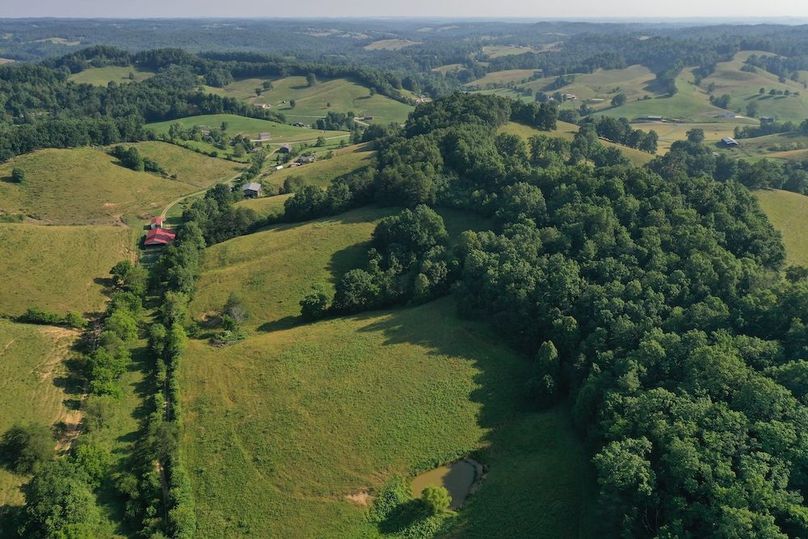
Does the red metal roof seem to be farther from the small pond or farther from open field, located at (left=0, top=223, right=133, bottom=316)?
the small pond

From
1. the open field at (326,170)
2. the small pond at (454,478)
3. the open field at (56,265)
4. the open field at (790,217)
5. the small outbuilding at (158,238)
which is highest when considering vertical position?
the open field at (790,217)

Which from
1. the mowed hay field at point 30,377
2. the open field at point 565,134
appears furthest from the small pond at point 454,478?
the open field at point 565,134

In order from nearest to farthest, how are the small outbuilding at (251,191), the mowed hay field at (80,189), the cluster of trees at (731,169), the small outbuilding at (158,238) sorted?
the cluster of trees at (731,169) → the small outbuilding at (158,238) → the mowed hay field at (80,189) → the small outbuilding at (251,191)

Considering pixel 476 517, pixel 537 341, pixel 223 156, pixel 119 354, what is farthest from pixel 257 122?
pixel 476 517

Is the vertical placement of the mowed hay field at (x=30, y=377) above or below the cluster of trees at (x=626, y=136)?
below

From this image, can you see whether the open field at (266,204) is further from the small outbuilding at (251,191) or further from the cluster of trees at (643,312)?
the cluster of trees at (643,312)

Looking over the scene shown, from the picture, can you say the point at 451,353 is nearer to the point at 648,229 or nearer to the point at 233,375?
the point at 233,375
